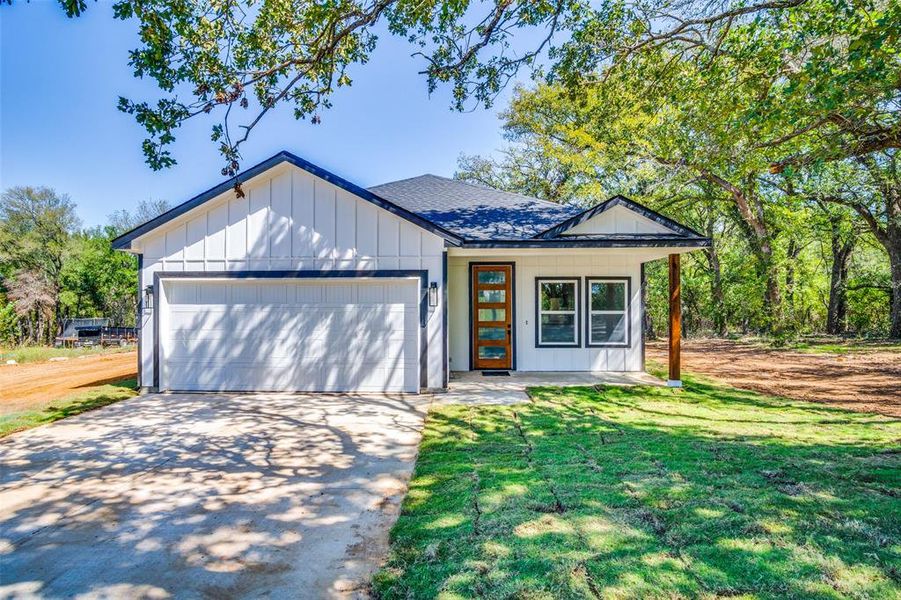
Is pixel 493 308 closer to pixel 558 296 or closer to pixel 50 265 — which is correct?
pixel 558 296

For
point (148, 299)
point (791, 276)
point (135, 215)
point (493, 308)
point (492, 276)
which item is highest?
point (135, 215)

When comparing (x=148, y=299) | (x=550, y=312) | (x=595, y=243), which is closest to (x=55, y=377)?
(x=148, y=299)

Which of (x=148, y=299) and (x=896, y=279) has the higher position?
(x=896, y=279)

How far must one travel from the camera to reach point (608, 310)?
385 inches

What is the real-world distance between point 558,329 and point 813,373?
5385mm

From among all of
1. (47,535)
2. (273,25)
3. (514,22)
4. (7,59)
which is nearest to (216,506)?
(47,535)

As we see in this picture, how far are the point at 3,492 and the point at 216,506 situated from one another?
206cm

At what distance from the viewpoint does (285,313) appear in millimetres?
7996

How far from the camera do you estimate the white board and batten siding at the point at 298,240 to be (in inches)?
311

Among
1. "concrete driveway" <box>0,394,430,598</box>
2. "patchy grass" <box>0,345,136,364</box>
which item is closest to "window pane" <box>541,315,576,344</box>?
"concrete driveway" <box>0,394,430,598</box>

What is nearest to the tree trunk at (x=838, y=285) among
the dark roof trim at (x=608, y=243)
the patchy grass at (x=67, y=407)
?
the dark roof trim at (x=608, y=243)

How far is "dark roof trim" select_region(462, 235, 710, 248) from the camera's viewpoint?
784cm

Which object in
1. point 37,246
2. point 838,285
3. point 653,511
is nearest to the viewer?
point 653,511

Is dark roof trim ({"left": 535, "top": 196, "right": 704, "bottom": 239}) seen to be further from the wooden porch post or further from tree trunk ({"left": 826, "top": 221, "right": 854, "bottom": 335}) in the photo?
tree trunk ({"left": 826, "top": 221, "right": 854, "bottom": 335})
